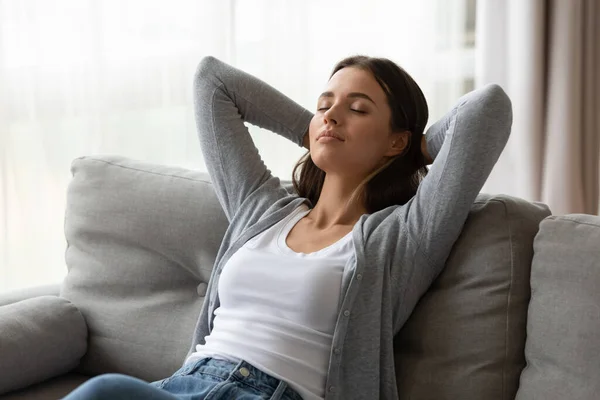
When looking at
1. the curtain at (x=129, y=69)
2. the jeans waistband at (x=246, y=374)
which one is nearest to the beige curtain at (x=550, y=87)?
the curtain at (x=129, y=69)

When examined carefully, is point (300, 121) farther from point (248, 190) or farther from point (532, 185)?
point (532, 185)

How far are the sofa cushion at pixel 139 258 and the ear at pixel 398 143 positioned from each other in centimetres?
44

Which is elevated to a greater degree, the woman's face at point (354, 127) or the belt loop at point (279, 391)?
the woman's face at point (354, 127)

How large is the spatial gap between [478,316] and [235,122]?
2.45 feet

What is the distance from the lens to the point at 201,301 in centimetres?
215

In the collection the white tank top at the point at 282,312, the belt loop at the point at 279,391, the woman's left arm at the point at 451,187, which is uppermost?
the woman's left arm at the point at 451,187

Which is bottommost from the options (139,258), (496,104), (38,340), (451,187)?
(38,340)

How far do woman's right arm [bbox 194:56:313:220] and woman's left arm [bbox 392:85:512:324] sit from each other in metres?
0.43

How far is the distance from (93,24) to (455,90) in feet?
4.68

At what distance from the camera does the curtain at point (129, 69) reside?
281 cm

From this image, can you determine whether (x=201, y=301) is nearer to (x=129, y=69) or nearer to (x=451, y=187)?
(x=451, y=187)

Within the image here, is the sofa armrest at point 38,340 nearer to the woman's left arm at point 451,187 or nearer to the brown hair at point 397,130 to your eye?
the brown hair at point 397,130

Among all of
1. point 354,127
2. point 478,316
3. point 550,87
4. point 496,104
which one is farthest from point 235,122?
point 550,87

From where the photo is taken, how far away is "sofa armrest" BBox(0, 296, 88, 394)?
207 cm
